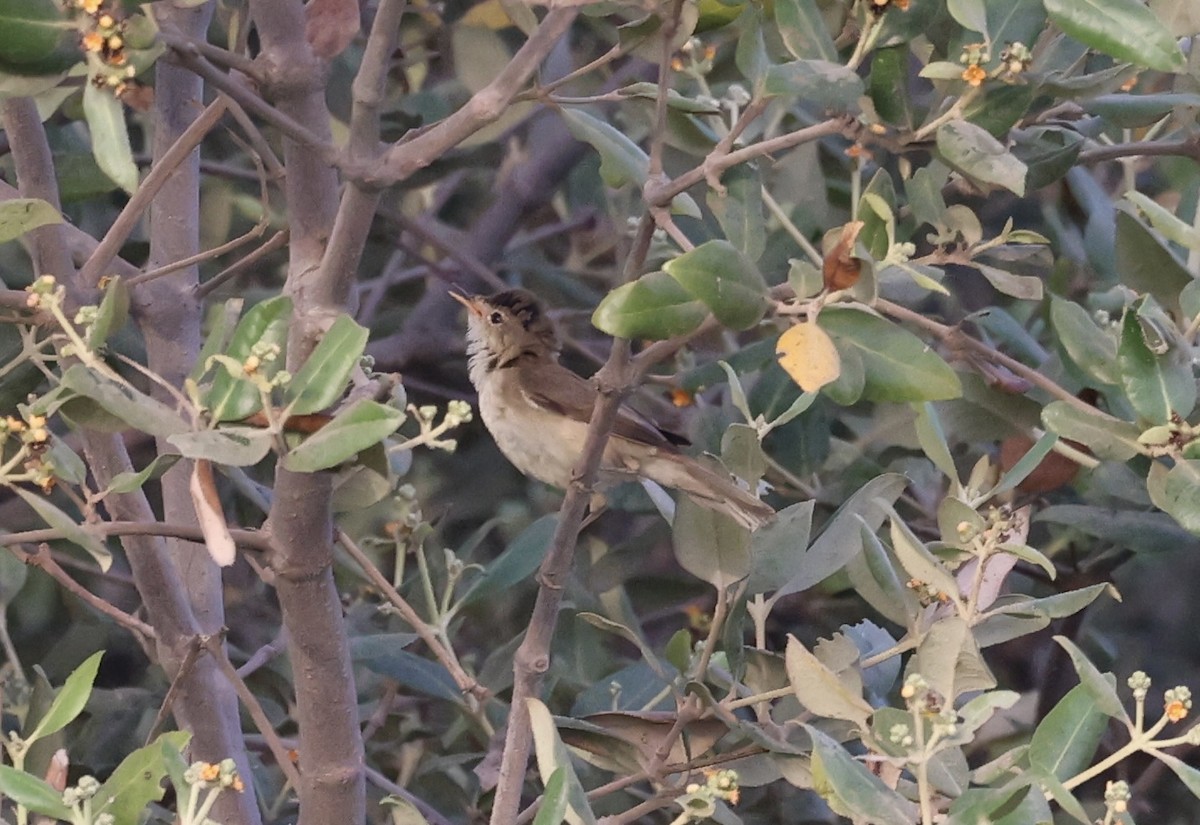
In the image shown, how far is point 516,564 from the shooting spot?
9.67 feet

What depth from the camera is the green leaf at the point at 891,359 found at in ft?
5.73

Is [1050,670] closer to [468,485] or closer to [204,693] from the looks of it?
[468,485]

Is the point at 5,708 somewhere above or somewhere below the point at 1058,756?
below

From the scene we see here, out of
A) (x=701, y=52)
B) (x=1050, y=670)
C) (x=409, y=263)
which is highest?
(x=701, y=52)

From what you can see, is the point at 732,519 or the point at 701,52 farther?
the point at 701,52

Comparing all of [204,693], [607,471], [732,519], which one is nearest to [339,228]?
[732,519]

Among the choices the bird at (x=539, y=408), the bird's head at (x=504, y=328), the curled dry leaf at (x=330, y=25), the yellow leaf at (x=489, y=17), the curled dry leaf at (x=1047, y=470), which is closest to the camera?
the curled dry leaf at (x=330, y=25)

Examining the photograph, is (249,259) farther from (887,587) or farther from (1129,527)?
(1129,527)

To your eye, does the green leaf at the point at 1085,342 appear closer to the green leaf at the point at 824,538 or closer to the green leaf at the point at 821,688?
the green leaf at the point at 824,538

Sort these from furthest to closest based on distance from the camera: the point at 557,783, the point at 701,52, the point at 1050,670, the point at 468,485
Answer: the point at 468,485 → the point at 1050,670 → the point at 701,52 → the point at 557,783

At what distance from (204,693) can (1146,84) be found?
2.45m

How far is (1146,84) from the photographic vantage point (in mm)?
3516

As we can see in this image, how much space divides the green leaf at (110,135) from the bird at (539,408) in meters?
1.62

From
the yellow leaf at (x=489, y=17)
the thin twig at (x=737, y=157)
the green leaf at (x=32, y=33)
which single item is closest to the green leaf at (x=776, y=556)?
the thin twig at (x=737, y=157)
